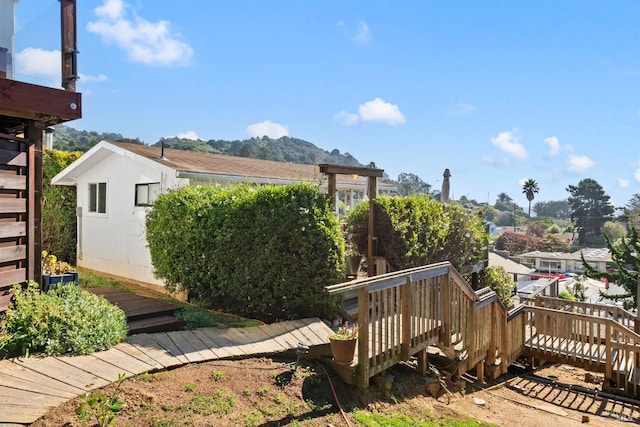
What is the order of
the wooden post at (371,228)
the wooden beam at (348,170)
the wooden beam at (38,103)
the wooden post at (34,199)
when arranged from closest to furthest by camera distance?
the wooden beam at (38,103), the wooden post at (34,199), the wooden beam at (348,170), the wooden post at (371,228)

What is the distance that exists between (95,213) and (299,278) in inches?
314

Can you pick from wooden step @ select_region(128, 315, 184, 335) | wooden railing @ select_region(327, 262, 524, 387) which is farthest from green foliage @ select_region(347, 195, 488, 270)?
wooden step @ select_region(128, 315, 184, 335)

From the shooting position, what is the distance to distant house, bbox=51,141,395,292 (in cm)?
949

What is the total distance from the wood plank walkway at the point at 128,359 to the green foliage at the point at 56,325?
0.50 ft

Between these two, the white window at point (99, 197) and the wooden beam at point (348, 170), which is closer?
the wooden beam at point (348, 170)

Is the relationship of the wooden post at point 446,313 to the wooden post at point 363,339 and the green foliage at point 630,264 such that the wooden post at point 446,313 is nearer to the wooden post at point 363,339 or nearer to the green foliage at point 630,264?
the wooden post at point 363,339

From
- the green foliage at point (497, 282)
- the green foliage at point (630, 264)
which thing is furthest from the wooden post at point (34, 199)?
the green foliage at point (630, 264)

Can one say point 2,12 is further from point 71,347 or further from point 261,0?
point 261,0

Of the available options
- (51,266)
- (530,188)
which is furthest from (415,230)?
(530,188)

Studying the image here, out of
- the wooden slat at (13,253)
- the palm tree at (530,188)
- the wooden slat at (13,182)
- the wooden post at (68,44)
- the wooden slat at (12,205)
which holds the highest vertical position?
the palm tree at (530,188)

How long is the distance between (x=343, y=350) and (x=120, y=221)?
8300mm

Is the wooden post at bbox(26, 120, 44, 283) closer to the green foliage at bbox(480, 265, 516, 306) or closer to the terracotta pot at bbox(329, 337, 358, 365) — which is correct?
the terracotta pot at bbox(329, 337, 358, 365)

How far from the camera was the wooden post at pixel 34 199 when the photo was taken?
17.1 ft

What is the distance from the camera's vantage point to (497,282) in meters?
12.6
